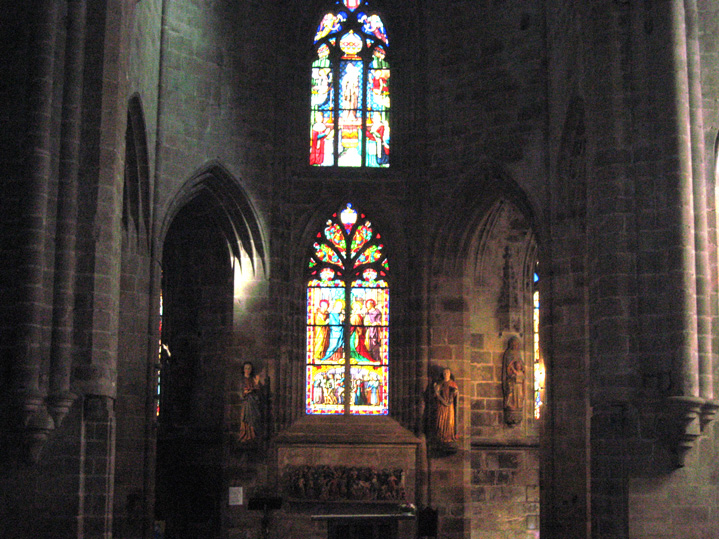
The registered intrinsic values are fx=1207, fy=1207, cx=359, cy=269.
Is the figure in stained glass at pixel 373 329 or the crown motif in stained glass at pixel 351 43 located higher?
the crown motif in stained glass at pixel 351 43

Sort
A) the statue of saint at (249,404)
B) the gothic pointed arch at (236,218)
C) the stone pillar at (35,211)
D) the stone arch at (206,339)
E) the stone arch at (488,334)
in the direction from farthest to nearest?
the stone arch at (488,334), the gothic pointed arch at (236,218), the stone arch at (206,339), the statue of saint at (249,404), the stone pillar at (35,211)

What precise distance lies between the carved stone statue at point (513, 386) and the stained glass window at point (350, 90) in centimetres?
434

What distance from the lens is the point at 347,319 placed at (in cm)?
2252

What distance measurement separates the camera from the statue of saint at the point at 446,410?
21156 mm

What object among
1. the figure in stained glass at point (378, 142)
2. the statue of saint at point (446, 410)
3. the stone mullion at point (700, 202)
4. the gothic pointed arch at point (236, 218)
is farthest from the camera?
the figure in stained glass at point (378, 142)

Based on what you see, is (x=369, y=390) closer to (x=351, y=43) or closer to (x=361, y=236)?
(x=361, y=236)

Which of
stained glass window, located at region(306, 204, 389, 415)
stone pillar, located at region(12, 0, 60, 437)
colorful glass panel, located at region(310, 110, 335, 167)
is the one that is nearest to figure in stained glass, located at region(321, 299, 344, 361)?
stained glass window, located at region(306, 204, 389, 415)

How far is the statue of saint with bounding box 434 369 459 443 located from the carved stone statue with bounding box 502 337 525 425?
4.81 ft

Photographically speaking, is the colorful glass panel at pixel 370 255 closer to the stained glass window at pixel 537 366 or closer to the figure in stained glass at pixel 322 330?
the figure in stained glass at pixel 322 330

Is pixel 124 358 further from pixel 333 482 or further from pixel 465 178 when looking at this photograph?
pixel 465 178

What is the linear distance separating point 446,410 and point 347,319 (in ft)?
8.77

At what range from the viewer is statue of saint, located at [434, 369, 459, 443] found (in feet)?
69.4

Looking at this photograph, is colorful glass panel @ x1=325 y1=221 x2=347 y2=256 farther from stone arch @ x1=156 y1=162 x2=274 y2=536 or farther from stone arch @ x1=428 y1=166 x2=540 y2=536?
stone arch @ x1=428 y1=166 x2=540 y2=536

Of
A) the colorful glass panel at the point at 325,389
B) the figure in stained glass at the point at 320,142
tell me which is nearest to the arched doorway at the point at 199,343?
the colorful glass panel at the point at 325,389
